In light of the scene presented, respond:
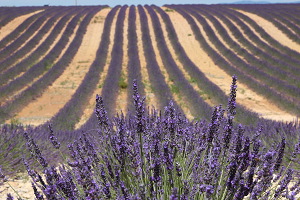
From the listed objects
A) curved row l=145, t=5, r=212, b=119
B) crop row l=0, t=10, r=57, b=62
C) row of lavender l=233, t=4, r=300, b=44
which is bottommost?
curved row l=145, t=5, r=212, b=119

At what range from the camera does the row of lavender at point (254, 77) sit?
9313 mm

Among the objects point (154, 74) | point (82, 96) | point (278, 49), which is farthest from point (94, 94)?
point (278, 49)

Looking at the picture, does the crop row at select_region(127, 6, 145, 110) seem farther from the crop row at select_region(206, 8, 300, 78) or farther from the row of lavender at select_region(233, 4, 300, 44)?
the row of lavender at select_region(233, 4, 300, 44)

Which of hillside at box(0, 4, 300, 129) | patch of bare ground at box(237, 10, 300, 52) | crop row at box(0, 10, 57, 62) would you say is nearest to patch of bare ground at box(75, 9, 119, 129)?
hillside at box(0, 4, 300, 129)

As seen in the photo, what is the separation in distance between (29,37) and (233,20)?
14318 mm

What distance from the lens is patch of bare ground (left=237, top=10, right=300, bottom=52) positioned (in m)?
15.8

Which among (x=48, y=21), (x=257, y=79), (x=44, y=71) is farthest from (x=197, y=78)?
(x=48, y=21)

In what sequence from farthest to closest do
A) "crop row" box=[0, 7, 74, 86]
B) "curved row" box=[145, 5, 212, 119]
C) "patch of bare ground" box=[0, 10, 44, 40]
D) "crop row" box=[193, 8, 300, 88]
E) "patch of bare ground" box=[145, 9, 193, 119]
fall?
"patch of bare ground" box=[0, 10, 44, 40] < "crop row" box=[0, 7, 74, 86] < "crop row" box=[193, 8, 300, 88] < "patch of bare ground" box=[145, 9, 193, 119] < "curved row" box=[145, 5, 212, 119]

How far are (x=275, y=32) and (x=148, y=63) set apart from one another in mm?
9452

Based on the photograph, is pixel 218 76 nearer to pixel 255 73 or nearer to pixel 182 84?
pixel 255 73

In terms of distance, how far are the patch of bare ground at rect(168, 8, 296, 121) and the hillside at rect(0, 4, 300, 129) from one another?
35 mm

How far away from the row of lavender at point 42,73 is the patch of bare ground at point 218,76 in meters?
6.69

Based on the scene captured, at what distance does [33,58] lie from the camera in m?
14.4

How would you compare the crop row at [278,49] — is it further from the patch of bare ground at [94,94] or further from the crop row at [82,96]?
the crop row at [82,96]
